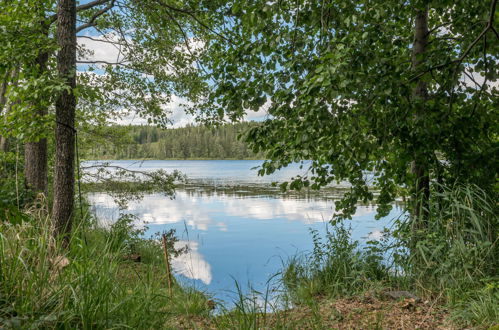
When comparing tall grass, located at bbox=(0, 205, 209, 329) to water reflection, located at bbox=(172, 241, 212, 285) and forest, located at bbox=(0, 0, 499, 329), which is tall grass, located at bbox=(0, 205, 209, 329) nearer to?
forest, located at bbox=(0, 0, 499, 329)

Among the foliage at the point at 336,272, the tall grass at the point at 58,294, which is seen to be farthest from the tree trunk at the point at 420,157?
the tall grass at the point at 58,294

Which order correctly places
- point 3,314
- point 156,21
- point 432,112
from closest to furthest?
1. point 3,314
2. point 432,112
3. point 156,21

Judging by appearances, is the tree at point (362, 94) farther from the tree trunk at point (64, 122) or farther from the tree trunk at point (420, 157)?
the tree trunk at point (64, 122)

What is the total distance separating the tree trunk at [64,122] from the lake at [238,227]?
1625 mm

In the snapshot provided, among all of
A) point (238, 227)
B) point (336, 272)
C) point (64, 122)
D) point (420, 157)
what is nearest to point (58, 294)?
point (64, 122)

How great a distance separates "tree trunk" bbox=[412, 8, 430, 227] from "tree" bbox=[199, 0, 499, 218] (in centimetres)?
1

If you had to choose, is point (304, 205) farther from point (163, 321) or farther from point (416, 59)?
point (163, 321)

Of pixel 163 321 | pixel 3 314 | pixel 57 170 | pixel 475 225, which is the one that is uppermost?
pixel 57 170

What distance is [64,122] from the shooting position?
14.3 ft

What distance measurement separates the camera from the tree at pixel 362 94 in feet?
10.7

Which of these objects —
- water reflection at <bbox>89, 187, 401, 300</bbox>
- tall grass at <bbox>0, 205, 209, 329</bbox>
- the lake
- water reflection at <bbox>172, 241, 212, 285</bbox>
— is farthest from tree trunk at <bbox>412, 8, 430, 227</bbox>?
water reflection at <bbox>172, 241, 212, 285</bbox>

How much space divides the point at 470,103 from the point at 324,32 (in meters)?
2.15

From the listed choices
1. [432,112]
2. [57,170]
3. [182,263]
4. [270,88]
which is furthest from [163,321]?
[182,263]

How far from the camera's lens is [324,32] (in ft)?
11.2
